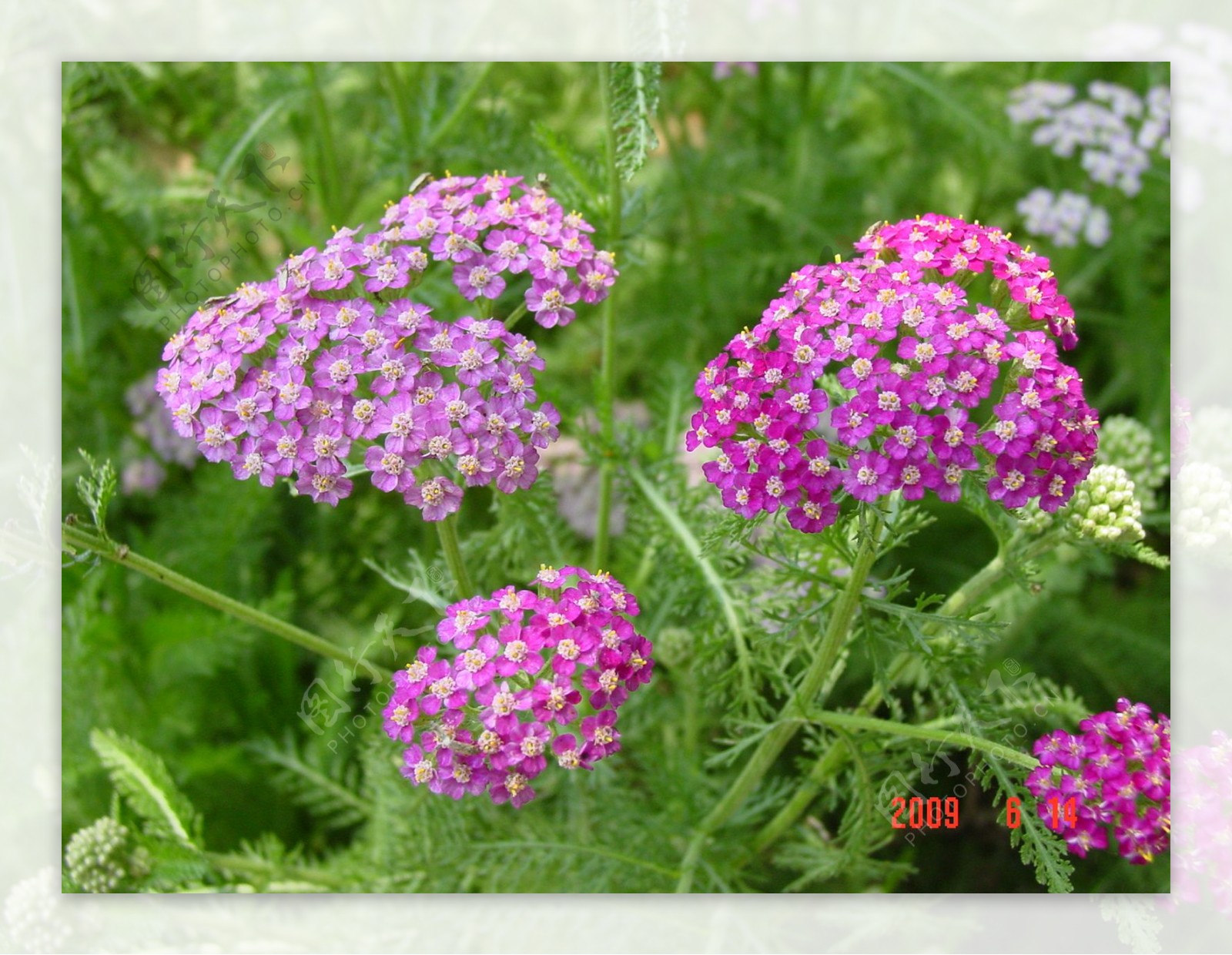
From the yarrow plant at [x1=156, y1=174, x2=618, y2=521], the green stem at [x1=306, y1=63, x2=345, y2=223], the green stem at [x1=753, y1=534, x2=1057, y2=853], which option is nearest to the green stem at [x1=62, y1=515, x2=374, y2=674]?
the yarrow plant at [x1=156, y1=174, x2=618, y2=521]

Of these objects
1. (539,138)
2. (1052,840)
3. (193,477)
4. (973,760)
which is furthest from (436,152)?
(1052,840)

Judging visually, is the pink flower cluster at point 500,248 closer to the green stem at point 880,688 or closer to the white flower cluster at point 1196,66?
the green stem at point 880,688

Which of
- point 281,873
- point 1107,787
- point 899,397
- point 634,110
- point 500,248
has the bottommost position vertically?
point 281,873

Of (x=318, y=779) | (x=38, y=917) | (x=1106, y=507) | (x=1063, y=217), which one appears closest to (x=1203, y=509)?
(x=1106, y=507)

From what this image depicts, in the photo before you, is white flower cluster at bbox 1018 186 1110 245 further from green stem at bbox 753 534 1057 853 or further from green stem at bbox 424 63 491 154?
green stem at bbox 424 63 491 154

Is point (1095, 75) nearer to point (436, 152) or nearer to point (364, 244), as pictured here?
point (436, 152)

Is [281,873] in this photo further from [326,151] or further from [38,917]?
[326,151]

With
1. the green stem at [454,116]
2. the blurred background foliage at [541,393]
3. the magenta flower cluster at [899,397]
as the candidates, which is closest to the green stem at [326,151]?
the blurred background foliage at [541,393]
